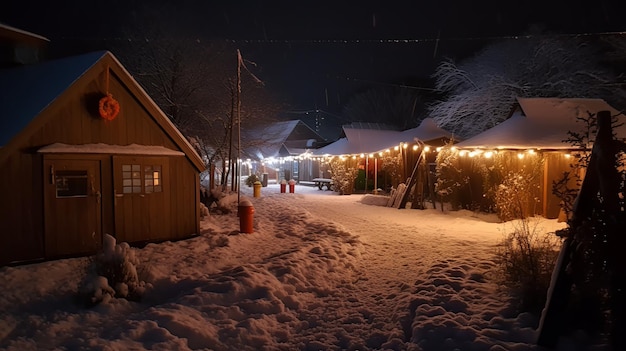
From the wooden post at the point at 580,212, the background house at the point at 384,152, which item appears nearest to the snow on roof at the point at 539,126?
the background house at the point at 384,152

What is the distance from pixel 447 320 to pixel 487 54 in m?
27.6

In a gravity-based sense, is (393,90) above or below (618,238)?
above

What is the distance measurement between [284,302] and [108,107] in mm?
5837

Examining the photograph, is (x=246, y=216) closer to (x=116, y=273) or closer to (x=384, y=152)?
(x=116, y=273)

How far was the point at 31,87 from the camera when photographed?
9.15m

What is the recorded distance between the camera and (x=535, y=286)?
199 inches

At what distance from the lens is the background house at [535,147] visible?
42.8 ft

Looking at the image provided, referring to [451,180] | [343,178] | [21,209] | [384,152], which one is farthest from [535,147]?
[21,209]

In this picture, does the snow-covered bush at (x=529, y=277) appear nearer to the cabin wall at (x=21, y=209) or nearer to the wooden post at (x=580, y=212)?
the wooden post at (x=580, y=212)

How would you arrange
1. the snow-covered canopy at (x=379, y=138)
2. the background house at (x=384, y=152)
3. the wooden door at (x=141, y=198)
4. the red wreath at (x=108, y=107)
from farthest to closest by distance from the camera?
the snow-covered canopy at (x=379, y=138) → the background house at (x=384, y=152) → the wooden door at (x=141, y=198) → the red wreath at (x=108, y=107)

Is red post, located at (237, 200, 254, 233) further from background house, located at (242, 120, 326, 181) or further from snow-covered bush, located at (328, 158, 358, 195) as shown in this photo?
background house, located at (242, 120, 326, 181)

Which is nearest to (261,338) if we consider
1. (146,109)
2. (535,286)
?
(535,286)

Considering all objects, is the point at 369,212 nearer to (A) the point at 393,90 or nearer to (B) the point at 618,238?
(B) the point at 618,238

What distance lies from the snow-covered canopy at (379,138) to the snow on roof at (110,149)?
18.1 m
